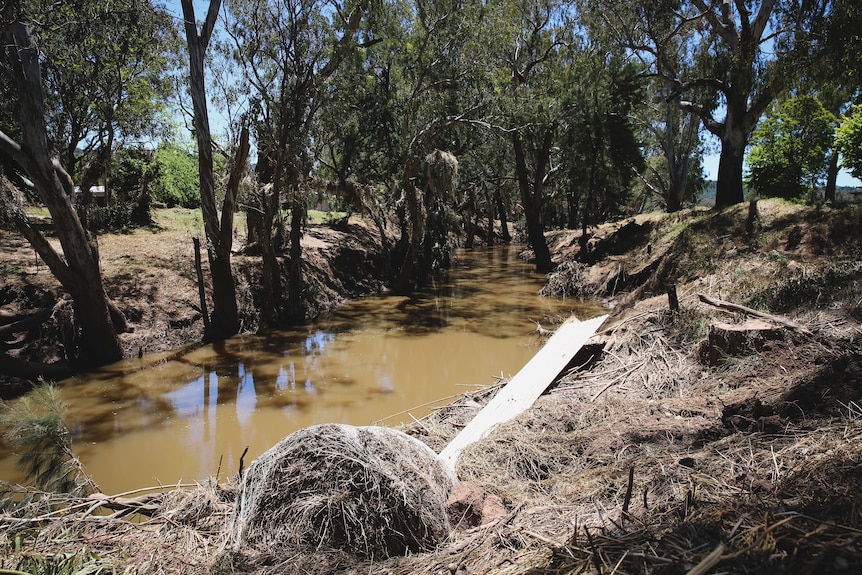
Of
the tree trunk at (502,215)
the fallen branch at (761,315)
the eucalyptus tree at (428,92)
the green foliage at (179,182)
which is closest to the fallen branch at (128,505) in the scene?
the fallen branch at (761,315)

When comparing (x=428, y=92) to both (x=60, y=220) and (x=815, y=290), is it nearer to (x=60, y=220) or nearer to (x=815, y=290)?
(x=60, y=220)

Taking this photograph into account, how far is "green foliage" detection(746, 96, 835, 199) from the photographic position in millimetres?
15562

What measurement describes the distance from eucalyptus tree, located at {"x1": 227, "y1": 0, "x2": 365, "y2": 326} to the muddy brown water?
2661 mm

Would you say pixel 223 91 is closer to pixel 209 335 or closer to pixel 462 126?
pixel 209 335

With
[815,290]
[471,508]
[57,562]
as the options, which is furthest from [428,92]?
[57,562]

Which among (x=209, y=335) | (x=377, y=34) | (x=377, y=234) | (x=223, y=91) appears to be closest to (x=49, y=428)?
(x=209, y=335)

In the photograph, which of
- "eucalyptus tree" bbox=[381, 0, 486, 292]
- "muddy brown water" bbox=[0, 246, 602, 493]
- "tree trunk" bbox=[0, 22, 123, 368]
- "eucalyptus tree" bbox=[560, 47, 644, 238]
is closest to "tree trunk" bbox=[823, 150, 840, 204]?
"eucalyptus tree" bbox=[560, 47, 644, 238]

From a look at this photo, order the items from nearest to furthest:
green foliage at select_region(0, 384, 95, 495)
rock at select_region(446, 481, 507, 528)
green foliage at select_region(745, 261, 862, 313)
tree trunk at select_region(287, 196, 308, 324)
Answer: rock at select_region(446, 481, 507, 528), green foliage at select_region(0, 384, 95, 495), green foliage at select_region(745, 261, 862, 313), tree trunk at select_region(287, 196, 308, 324)

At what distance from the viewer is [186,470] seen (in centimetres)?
654

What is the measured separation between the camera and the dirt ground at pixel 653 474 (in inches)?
83.1

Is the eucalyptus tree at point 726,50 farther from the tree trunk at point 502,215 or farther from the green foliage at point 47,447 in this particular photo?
the tree trunk at point 502,215

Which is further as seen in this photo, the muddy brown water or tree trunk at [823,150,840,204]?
tree trunk at [823,150,840,204]

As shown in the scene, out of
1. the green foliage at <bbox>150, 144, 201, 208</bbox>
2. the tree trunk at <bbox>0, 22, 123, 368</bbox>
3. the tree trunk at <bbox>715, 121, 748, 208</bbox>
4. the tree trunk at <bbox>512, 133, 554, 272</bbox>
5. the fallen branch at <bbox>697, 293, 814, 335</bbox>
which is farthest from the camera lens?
the green foliage at <bbox>150, 144, 201, 208</bbox>

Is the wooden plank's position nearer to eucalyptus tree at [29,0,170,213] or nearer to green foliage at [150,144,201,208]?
eucalyptus tree at [29,0,170,213]
